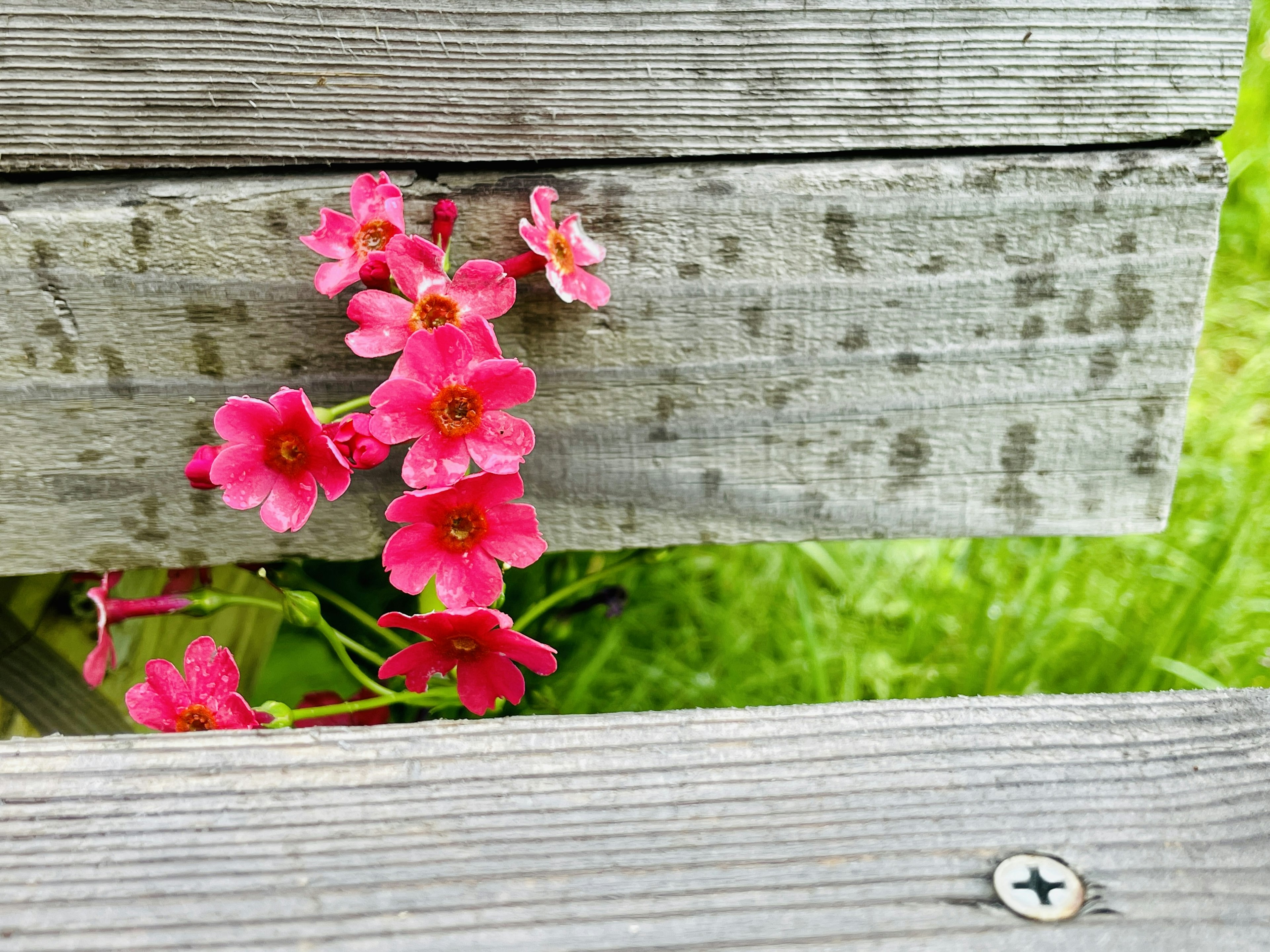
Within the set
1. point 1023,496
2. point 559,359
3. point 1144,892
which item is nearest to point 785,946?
point 1144,892

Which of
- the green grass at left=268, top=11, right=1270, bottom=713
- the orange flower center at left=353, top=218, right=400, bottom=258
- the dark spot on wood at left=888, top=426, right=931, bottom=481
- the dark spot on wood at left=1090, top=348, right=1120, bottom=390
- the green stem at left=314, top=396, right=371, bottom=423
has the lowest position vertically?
the green grass at left=268, top=11, right=1270, bottom=713

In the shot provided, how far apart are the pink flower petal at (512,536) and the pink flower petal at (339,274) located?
29 cm

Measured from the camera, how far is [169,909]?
535mm

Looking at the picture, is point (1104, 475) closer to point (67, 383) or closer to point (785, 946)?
point (785, 946)

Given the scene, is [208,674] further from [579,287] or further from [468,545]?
[579,287]

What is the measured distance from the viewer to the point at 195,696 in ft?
3.45

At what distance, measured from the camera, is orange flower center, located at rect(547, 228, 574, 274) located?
100cm

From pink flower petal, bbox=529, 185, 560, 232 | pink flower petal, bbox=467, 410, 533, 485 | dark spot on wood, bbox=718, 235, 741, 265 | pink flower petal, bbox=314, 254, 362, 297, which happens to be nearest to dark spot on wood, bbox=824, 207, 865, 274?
dark spot on wood, bbox=718, 235, 741, 265

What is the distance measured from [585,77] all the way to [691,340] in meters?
0.32

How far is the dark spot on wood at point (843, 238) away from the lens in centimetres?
109

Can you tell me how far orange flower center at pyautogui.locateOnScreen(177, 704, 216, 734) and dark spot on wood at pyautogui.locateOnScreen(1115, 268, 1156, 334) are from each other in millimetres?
1169

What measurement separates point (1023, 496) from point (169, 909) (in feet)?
3.52

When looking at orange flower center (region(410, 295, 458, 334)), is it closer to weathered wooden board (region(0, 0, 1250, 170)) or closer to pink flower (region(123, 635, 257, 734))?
weathered wooden board (region(0, 0, 1250, 170))

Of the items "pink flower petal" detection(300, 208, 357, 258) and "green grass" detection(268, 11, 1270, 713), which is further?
"green grass" detection(268, 11, 1270, 713)
